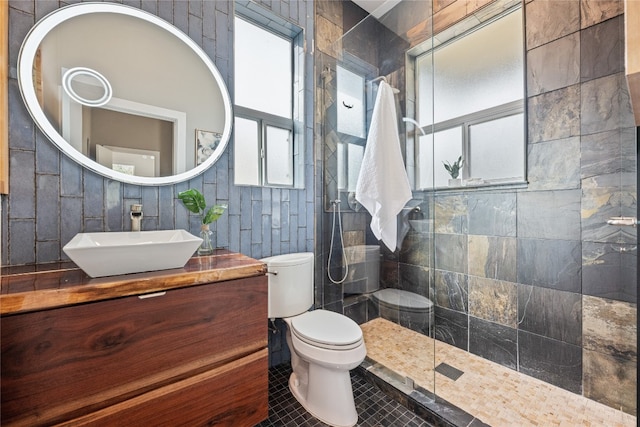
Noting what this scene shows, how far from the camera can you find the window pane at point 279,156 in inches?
75.9

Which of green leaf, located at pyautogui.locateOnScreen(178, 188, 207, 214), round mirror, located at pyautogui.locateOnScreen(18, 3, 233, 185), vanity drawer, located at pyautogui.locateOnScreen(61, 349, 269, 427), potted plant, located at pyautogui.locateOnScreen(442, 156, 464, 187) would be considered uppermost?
round mirror, located at pyautogui.locateOnScreen(18, 3, 233, 185)

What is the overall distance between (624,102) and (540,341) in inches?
55.8

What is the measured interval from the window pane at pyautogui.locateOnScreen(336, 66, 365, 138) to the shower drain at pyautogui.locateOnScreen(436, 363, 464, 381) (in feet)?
5.65

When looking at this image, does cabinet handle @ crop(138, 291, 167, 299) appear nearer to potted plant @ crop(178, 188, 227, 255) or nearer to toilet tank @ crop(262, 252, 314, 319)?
potted plant @ crop(178, 188, 227, 255)

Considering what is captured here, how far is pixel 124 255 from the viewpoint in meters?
0.92

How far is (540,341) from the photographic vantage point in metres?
1.65

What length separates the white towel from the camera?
5.79 feet

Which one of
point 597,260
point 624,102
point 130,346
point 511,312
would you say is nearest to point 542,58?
point 624,102

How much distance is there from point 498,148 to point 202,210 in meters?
2.07

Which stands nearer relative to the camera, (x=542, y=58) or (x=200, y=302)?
(x=200, y=302)

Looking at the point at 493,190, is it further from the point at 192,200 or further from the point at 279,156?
the point at 192,200

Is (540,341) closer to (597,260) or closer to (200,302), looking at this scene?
(597,260)

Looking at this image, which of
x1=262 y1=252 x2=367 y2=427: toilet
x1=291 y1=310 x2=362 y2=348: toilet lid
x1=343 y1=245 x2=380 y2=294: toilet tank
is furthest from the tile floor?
x1=343 y1=245 x2=380 y2=294: toilet tank

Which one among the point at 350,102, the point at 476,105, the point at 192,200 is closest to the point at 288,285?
the point at 192,200
